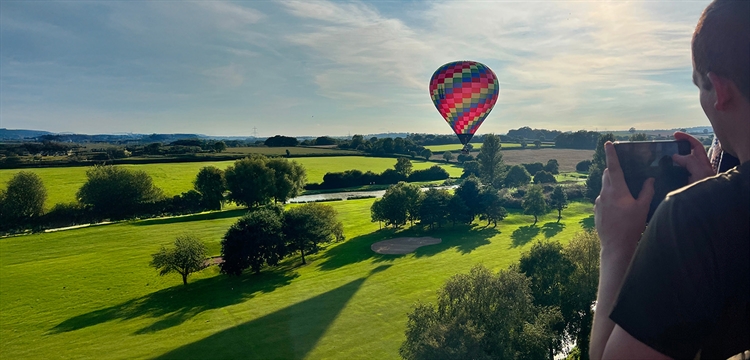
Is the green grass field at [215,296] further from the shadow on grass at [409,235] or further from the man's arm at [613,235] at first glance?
the man's arm at [613,235]

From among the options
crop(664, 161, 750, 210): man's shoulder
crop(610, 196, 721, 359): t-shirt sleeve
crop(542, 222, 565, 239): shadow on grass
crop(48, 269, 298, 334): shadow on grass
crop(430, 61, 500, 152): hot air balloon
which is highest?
crop(430, 61, 500, 152): hot air balloon

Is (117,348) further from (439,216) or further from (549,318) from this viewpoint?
(439,216)

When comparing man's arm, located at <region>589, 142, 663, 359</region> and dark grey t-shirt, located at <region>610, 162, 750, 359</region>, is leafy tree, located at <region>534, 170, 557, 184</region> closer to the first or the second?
man's arm, located at <region>589, 142, 663, 359</region>

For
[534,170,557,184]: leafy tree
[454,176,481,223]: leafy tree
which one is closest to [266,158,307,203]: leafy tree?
[454,176,481,223]: leafy tree

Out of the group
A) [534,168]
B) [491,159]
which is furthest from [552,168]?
[491,159]

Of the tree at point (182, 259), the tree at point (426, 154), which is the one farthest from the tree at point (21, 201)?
the tree at point (426, 154)

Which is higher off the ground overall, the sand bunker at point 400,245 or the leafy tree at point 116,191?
the leafy tree at point 116,191
